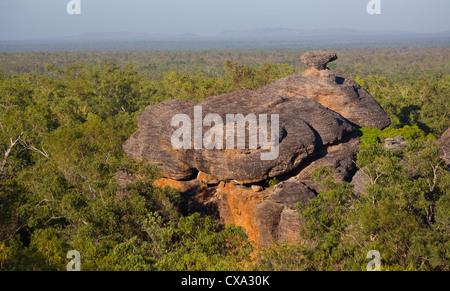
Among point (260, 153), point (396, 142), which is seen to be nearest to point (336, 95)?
point (396, 142)

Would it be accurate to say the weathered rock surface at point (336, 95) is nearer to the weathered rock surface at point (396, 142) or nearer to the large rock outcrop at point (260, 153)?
the large rock outcrop at point (260, 153)

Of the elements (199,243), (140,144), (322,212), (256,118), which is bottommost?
(199,243)

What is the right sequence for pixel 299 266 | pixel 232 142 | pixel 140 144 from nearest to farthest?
pixel 299 266, pixel 232 142, pixel 140 144

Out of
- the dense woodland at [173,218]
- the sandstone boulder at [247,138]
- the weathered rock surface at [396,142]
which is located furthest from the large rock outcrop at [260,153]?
the weathered rock surface at [396,142]

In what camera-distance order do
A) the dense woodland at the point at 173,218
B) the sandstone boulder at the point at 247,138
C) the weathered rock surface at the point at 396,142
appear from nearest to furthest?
the dense woodland at the point at 173,218
the sandstone boulder at the point at 247,138
the weathered rock surface at the point at 396,142

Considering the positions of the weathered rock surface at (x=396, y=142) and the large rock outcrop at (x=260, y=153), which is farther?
the weathered rock surface at (x=396, y=142)

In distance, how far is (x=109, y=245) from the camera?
16328 mm

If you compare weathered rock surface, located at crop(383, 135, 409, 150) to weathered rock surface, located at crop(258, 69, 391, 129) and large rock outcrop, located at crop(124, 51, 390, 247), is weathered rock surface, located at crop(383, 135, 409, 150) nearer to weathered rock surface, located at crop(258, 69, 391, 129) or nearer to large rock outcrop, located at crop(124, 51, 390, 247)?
large rock outcrop, located at crop(124, 51, 390, 247)

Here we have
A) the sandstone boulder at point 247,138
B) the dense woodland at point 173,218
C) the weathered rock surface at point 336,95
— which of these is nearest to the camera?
the dense woodland at point 173,218

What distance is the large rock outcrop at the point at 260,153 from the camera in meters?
20.5

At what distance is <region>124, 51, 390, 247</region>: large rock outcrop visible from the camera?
20.5 m
